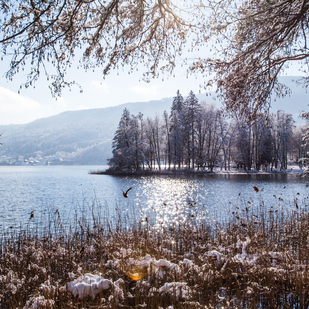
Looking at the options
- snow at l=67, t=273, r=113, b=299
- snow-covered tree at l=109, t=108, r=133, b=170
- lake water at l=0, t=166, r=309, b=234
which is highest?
snow-covered tree at l=109, t=108, r=133, b=170

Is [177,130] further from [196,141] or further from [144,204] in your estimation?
[144,204]

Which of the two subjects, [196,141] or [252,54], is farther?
[196,141]

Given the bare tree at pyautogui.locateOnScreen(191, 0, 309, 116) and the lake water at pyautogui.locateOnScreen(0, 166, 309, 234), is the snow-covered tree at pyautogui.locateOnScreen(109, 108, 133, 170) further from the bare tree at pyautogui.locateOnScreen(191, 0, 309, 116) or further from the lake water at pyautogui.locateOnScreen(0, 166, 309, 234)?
the bare tree at pyautogui.locateOnScreen(191, 0, 309, 116)

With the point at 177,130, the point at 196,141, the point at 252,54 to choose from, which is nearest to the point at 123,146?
the point at 177,130

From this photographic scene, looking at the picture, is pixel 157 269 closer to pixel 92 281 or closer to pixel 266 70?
pixel 92 281

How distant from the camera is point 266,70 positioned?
6.91m

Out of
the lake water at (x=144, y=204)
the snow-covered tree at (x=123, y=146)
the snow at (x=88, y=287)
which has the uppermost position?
the snow-covered tree at (x=123, y=146)

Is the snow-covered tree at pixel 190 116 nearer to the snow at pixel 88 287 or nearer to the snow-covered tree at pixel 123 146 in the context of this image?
the snow-covered tree at pixel 123 146

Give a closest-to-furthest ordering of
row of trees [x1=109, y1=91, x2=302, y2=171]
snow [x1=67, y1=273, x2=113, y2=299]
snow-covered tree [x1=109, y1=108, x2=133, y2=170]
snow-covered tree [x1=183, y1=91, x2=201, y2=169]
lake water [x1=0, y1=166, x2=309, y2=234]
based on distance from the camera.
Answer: snow [x1=67, y1=273, x2=113, y2=299] → lake water [x1=0, y1=166, x2=309, y2=234] → snow-covered tree [x1=183, y1=91, x2=201, y2=169] → row of trees [x1=109, y1=91, x2=302, y2=171] → snow-covered tree [x1=109, y1=108, x2=133, y2=170]

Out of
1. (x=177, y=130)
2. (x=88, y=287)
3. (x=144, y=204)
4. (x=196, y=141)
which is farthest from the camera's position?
(x=196, y=141)

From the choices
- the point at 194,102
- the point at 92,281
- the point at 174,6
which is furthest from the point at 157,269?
the point at 194,102

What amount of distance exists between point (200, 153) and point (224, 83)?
41.8 metres

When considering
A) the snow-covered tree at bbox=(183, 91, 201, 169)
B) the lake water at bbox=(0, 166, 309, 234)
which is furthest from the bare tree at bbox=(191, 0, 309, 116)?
the snow-covered tree at bbox=(183, 91, 201, 169)

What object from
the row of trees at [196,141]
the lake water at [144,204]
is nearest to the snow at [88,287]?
the lake water at [144,204]
